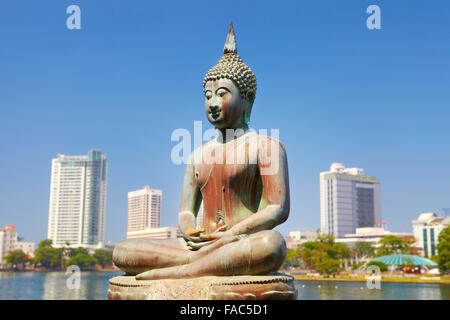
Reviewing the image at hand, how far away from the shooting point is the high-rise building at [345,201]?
12262cm

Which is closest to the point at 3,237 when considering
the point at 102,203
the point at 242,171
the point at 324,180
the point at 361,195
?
the point at 102,203

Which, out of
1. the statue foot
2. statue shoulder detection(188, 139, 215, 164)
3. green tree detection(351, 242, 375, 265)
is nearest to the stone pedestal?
the statue foot

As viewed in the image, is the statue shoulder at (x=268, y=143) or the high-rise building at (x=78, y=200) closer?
the statue shoulder at (x=268, y=143)

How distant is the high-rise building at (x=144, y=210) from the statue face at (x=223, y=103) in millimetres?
107401

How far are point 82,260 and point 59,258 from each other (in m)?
6.64

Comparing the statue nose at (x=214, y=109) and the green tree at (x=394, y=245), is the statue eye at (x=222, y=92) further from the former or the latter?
the green tree at (x=394, y=245)

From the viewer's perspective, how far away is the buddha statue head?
566 cm

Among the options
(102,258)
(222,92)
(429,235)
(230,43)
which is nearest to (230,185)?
(222,92)

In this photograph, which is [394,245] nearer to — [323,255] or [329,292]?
[323,255]

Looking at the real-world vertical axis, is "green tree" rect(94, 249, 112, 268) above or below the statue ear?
below

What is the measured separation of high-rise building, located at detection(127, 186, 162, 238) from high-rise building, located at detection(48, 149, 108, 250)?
17.6 metres

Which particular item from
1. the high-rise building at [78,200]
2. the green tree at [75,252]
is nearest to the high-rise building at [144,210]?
the high-rise building at [78,200]

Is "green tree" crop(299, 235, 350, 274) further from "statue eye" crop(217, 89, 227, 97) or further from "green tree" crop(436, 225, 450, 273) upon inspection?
"statue eye" crop(217, 89, 227, 97)
